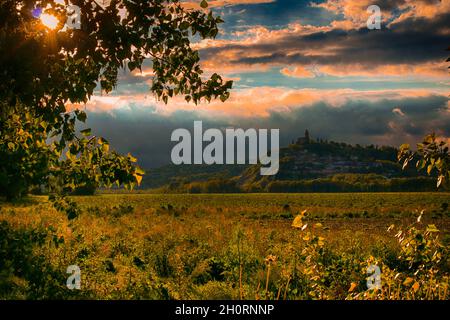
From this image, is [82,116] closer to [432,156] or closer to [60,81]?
[60,81]

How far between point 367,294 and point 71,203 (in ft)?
13.3

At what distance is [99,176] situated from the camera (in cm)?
656

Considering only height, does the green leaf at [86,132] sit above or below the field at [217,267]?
above

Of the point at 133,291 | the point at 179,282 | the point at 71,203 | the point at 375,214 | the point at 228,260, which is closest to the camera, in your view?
the point at 71,203

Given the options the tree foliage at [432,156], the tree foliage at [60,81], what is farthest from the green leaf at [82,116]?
the tree foliage at [432,156]

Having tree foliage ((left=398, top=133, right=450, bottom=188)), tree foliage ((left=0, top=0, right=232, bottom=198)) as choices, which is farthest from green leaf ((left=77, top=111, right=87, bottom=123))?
tree foliage ((left=398, top=133, right=450, bottom=188))

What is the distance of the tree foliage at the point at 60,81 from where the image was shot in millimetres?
5914

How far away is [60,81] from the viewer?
6238 millimetres

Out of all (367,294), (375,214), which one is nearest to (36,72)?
(367,294)

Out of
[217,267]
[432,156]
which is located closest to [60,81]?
[432,156]

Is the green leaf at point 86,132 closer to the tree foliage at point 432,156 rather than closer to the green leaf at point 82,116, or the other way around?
the green leaf at point 82,116

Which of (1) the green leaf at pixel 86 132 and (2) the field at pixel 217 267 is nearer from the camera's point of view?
(1) the green leaf at pixel 86 132

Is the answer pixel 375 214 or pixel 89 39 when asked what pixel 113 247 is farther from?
pixel 375 214

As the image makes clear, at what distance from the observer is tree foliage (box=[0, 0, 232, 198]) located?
591cm
